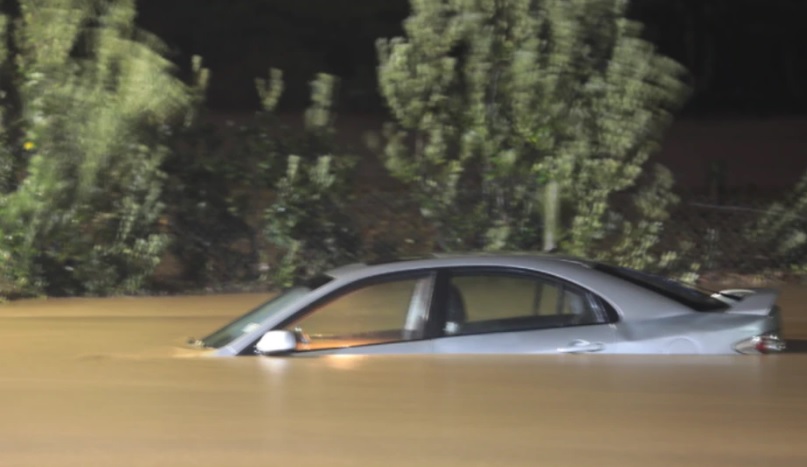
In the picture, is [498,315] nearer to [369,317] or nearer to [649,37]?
[369,317]

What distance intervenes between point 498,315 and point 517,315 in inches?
4.1

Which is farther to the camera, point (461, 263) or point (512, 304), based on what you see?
point (461, 263)

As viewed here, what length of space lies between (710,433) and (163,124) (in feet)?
28.2

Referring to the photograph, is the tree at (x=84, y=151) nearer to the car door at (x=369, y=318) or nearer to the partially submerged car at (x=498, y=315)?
the partially submerged car at (x=498, y=315)

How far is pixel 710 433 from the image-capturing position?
487 centimetres

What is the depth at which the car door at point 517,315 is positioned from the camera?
6766 mm

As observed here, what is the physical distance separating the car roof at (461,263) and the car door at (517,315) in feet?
0.23

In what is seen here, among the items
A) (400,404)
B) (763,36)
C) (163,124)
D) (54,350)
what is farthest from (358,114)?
(400,404)

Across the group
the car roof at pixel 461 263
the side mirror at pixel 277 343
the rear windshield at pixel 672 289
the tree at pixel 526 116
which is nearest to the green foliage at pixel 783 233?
the tree at pixel 526 116

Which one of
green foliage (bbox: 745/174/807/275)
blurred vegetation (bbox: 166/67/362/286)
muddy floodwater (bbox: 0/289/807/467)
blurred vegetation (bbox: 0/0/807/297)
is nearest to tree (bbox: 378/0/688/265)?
blurred vegetation (bbox: 0/0/807/297)

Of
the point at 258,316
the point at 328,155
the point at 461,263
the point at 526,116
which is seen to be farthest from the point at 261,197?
the point at 461,263

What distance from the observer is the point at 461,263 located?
7.08 meters

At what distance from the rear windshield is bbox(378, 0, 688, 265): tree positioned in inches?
186

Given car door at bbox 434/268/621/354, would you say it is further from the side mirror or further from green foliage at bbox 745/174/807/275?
green foliage at bbox 745/174/807/275
